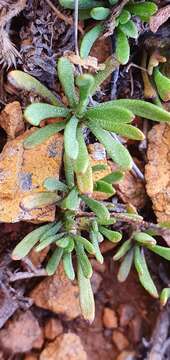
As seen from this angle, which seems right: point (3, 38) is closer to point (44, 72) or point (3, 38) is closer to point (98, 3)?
point (44, 72)

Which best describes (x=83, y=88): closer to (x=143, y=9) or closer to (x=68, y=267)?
(x=143, y=9)

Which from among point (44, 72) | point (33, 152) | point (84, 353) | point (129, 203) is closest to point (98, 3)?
point (44, 72)

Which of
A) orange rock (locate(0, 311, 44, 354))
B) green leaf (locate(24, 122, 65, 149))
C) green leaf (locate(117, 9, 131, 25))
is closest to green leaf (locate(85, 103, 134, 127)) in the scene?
green leaf (locate(24, 122, 65, 149))

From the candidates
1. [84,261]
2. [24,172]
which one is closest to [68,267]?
[84,261]

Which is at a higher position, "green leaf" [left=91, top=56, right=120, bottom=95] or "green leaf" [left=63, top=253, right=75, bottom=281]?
"green leaf" [left=91, top=56, right=120, bottom=95]

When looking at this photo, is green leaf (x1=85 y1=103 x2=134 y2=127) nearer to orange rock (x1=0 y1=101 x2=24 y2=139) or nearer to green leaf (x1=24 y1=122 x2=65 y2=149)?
green leaf (x1=24 y1=122 x2=65 y2=149)

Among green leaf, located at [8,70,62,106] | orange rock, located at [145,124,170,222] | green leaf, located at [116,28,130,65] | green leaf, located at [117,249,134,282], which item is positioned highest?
green leaf, located at [116,28,130,65]
